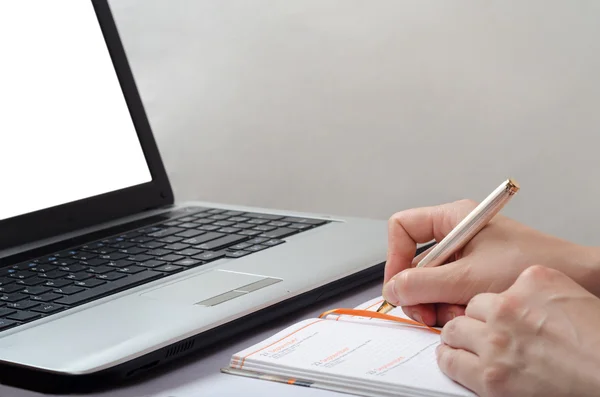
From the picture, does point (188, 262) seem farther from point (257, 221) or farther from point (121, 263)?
point (257, 221)

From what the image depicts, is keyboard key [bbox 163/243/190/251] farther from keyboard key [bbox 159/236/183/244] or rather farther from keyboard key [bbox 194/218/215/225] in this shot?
keyboard key [bbox 194/218/215/225]

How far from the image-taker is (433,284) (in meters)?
0.61

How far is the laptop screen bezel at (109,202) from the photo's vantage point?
916 millimetres

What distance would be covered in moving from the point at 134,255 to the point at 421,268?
35cm

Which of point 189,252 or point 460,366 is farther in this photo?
point 189,252

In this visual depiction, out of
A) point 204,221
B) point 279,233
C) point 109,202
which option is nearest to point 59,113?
point 109,202

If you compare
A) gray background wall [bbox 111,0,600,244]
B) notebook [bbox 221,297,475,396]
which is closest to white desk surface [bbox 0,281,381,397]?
notebook [bbox 221,297,475,396]

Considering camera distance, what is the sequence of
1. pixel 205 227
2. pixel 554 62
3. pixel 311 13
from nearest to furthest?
pixel 205 227, pixel 554 62, pixel 311 13

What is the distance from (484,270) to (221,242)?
344 mm

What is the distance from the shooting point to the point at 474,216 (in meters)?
0.62

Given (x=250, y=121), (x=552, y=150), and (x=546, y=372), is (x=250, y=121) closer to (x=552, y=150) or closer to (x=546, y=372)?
(x=552, y=150)

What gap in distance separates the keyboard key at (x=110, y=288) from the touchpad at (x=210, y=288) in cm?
3

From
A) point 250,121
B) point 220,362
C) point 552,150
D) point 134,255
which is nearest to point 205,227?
point 134,255

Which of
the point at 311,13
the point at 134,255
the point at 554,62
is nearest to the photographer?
the point at 134,255
